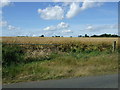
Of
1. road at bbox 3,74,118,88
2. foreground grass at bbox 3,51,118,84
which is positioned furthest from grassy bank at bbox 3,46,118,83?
road at bbox 3,74,118,88

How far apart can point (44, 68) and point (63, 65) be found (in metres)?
1.25

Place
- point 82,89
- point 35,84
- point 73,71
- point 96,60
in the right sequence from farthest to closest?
point 96,60, point 73,71, point 35,84, point 82,89

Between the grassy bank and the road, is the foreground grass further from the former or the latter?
the road

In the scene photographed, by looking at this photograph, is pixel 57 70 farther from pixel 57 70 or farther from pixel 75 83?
pixel 75 83

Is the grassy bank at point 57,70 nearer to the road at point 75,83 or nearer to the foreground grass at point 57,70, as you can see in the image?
the foreground grass at point 57,70

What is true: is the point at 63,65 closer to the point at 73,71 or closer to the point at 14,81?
the point at 73,71

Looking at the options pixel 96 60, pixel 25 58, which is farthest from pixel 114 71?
pixel 25 58

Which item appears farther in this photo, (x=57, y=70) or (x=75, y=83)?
(x=57, y=70)

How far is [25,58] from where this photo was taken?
1360 cm

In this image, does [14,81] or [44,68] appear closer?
[14,81]

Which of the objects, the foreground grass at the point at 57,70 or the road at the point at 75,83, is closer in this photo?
the road at the point at 75,83

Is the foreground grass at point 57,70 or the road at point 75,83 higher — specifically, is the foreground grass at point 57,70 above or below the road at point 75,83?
above

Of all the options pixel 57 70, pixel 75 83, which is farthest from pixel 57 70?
pixel 75 83

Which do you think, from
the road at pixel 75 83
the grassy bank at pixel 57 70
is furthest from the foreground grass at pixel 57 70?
the road at pixel 75 83
